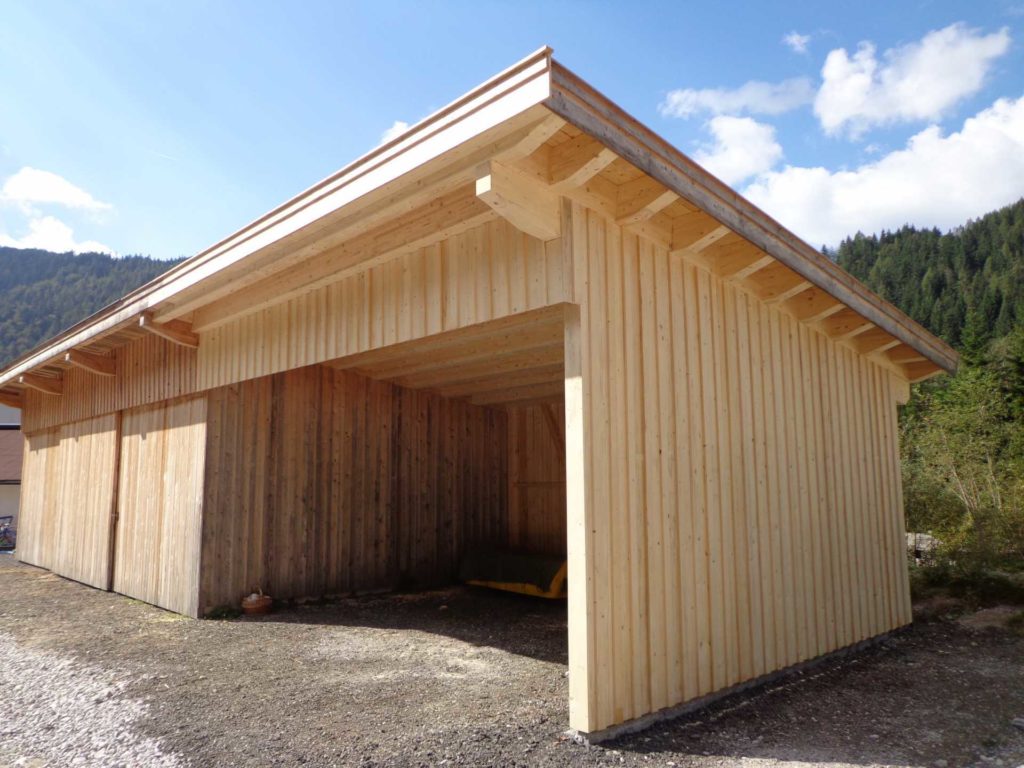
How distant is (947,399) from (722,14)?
8648 mm

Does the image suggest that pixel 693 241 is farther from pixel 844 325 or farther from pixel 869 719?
pixel 869 719

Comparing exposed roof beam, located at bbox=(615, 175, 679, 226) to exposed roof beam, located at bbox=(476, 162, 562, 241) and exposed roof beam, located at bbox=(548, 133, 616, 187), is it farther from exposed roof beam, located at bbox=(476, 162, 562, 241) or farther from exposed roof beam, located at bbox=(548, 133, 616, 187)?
exposed roof beam, located at bbox=(476, 162, 562, 241)

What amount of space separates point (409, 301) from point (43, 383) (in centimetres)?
923

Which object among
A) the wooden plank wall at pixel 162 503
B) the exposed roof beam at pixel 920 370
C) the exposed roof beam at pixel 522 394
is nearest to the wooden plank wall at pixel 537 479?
the exposed roof beam at pixel 522 394

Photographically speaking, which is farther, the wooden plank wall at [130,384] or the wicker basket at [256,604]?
the wooden plank wall at [130,384]

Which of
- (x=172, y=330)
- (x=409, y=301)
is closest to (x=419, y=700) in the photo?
(x=409, y=301)

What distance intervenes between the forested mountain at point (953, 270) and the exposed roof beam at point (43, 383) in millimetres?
36976

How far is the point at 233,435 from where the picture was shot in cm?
701

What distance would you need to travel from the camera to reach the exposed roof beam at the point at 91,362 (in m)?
8.36

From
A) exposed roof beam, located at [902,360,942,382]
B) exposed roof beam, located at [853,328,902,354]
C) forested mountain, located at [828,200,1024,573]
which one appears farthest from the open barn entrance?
forested mountain, located at [828,200,1024,573]

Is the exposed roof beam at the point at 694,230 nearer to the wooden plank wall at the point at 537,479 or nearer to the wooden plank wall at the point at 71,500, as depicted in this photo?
the wooden plank wall at the point at 537,479

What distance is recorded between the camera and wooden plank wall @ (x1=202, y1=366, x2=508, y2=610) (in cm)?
696

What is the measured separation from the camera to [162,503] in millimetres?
7473

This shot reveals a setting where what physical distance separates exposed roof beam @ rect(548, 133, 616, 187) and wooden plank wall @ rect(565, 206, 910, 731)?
9.6 inches
